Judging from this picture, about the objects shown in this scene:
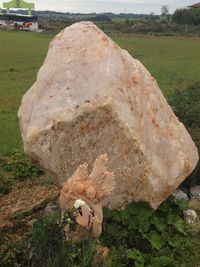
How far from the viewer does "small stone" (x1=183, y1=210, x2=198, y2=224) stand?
22.3ft

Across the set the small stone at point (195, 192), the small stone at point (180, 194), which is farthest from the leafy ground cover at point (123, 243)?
the small stone at point (195, 192)

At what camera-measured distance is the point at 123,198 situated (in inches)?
238

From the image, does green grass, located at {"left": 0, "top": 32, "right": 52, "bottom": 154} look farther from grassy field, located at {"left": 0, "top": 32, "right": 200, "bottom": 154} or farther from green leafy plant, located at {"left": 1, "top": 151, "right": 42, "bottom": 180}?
green leafy plant, located at {"left": 1, "top": 151, "right": 42, "bottom": 180}

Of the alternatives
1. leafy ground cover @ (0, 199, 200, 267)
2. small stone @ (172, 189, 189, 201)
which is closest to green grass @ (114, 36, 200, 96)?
small stone @ (172, 189, 189, 201)

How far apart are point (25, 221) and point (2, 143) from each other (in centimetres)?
522

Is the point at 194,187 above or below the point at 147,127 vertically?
below

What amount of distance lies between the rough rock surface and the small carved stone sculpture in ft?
2.67

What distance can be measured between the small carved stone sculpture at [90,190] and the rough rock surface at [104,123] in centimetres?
81

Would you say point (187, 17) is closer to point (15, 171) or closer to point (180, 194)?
point (15, 171)

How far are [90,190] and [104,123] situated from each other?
987 mm

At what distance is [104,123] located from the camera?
5770 millimetres

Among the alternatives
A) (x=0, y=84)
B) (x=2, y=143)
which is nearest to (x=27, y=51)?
(x=0, y=84)

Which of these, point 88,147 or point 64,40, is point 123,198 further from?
point 64,40

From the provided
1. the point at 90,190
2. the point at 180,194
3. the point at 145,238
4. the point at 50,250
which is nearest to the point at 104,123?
the point at 90,190
